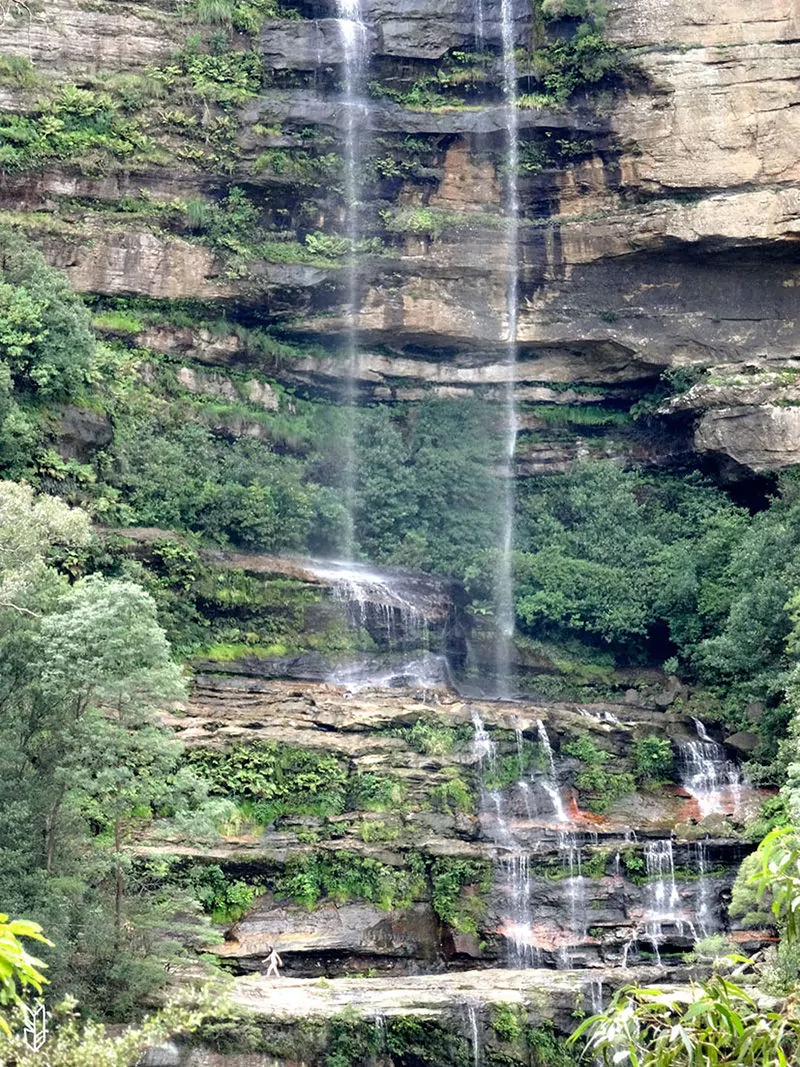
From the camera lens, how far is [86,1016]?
16172 mm

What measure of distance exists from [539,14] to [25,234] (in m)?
12.5

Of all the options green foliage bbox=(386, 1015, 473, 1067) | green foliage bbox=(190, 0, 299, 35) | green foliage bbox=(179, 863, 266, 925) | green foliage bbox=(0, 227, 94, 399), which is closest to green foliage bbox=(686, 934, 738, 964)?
green foliage bbox=(386, 1015, 473, 1067)

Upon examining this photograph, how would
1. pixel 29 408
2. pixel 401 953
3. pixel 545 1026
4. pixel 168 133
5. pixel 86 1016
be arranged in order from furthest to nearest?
pixel 168 133 < pixel 29 408 < pixel 401 953 < pixel 545 1026 < pixel 86 1016

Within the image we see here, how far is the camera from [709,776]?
25125mm

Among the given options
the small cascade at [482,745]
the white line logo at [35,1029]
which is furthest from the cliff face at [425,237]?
the white line logo at [35,1029]

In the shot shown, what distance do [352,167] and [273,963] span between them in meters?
18.6

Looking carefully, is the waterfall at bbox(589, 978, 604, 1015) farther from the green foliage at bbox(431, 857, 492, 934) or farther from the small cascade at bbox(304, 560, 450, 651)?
the small cascade at bbox(304, 560, 450, 651)

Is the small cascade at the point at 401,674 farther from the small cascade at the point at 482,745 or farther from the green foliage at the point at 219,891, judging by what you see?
the green foliage at the point at 219,891

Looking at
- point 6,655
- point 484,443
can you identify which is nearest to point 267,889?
point 6,655

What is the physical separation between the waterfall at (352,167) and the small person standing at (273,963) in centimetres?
1314

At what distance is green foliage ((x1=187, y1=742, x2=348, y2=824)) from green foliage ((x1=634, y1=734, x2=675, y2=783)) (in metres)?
5.43

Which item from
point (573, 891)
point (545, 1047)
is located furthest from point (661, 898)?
point (545, 1047)

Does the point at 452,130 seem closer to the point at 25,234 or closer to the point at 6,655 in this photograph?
the point at 25,234

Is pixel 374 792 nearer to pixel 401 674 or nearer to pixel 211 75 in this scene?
pixel 401 674
